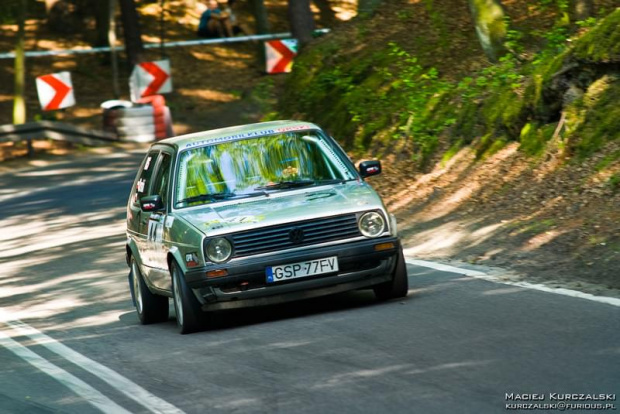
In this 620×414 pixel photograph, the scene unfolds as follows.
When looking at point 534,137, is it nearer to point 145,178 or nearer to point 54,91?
point 145,178

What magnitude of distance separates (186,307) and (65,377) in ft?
4.58

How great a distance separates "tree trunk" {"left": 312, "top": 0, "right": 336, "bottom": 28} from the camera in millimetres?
44219

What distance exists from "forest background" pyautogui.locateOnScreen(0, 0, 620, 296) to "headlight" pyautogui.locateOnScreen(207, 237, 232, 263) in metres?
2.86

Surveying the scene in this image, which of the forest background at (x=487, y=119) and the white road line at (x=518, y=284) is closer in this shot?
the white road line at (x=518, y=284)

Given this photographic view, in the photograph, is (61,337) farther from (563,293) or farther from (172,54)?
(172,54)

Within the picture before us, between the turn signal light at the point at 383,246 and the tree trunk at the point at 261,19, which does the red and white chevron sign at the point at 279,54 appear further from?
the turn signal light at the point at 383,246

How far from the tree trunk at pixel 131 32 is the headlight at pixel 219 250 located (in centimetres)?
2626

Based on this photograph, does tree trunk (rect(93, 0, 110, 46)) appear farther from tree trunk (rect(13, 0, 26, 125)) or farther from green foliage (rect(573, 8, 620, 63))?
green foliage (rect(573, 8, 620, 63))

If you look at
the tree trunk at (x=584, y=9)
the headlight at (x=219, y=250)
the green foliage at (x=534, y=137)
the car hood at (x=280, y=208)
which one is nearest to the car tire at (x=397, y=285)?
the car hood at (x=280, y=208)

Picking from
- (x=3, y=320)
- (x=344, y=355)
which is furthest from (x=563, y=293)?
(x=3, y=320)

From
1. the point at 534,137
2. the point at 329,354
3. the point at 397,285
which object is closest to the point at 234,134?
the point at 397,285

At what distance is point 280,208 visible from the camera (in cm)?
1023

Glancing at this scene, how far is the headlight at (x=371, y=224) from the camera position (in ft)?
33.5

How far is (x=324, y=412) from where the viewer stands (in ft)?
22.7
